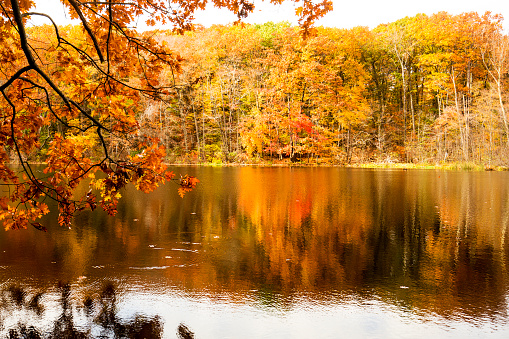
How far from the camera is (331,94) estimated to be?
3453 centimetres

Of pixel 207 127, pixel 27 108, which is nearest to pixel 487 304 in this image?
pixel 27 108

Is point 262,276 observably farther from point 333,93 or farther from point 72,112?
point 333,93

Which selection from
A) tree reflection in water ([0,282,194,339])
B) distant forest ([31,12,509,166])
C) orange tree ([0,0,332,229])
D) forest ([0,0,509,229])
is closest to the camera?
tree reflection in water ([0,282,194,339])

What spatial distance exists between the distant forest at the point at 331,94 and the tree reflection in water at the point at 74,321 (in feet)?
95.7

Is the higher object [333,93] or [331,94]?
[333,93]

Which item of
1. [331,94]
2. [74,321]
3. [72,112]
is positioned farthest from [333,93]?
[74,321]

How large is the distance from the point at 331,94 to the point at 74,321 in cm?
3347

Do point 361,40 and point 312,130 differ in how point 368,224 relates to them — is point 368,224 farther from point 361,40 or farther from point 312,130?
point 361,40

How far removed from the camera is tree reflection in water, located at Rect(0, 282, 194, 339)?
275 centimetres

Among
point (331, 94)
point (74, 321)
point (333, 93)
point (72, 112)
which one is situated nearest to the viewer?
point (74, 321)

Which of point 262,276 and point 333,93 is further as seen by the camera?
point 333,93

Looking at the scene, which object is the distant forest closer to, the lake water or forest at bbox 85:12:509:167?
forest at bbox 85:12:509:167

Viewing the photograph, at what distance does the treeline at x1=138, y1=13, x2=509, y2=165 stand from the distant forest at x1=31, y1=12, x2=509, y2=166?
0.10m

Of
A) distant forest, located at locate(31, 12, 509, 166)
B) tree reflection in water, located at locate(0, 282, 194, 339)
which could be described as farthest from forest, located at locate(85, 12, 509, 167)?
tree reflection in water, located at locate(0, 282, 194, 339)
